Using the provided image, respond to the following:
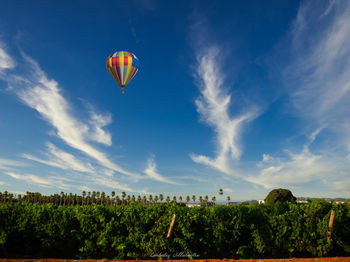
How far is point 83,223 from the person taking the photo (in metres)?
11.5

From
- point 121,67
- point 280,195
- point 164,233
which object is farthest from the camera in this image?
point 280,195

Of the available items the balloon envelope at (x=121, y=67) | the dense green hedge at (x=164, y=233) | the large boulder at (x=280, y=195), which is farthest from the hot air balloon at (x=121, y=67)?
the large boulder at (x=280, y=195)

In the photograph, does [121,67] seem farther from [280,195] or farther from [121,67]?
[280,195]

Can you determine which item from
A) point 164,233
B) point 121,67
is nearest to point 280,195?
point 121,67

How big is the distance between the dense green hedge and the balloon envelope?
20.8 m

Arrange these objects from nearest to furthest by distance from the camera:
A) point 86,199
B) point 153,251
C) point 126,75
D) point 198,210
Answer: point 153,251
point 198,210
point 126,75
point 86,199

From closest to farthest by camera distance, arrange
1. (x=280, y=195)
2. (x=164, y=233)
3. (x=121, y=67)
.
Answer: (x=164, y=233) < (x=121, y=67) < (x=280, y=195)

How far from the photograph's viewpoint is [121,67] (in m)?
30.0

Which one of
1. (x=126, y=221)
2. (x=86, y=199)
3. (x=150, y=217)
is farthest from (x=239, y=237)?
(x=86, y=199)

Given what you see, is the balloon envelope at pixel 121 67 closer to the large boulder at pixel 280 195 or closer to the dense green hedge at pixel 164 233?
the dense green hedge at pixel 164 233

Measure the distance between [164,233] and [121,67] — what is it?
77.1 ft

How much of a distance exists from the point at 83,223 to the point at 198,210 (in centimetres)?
557

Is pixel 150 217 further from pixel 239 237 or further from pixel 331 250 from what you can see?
pixel 331 250

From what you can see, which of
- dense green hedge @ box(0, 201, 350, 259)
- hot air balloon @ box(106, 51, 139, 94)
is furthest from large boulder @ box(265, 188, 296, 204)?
dense green hedge @ box(0, 201, 350, 259)
